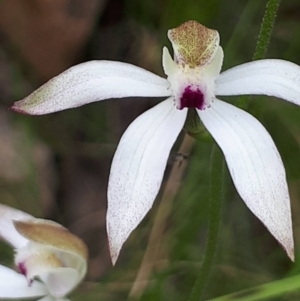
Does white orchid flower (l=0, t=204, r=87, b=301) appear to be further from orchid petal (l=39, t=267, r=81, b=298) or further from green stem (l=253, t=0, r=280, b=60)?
green stem (l=253, t=0, r=280, b=60)

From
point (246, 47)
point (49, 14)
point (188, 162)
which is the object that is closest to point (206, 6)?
point (246, 47)

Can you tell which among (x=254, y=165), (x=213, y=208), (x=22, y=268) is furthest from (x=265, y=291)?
(x=22, y=268)

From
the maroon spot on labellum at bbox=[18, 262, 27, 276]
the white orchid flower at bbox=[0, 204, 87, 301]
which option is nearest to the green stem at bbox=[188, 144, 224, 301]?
the white orchid flower at bbox=[0, 204, 87, 301]

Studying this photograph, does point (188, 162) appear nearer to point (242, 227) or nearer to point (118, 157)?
point (242, 227)

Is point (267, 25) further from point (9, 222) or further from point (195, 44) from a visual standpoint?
point (9, 222)

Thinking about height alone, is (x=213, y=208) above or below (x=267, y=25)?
below

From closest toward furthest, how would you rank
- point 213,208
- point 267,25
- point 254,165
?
point 254,165 → point 267,25 → point 213,208
